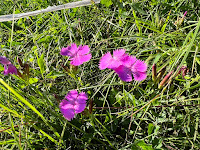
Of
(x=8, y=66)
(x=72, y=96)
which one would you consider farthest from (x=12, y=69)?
(x=72, y=96)

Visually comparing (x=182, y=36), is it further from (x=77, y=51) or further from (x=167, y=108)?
(x=77, y=51)

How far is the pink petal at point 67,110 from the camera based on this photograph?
0.91m

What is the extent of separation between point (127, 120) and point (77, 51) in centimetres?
38

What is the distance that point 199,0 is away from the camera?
1.29m

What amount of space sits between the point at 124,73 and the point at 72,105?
0.23 metres

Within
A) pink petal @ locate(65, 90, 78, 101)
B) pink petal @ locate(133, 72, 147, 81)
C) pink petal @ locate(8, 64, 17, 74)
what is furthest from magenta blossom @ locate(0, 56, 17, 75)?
pink petal @ locate(133, 72, 147, 81)

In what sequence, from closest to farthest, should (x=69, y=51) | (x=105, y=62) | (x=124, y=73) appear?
(x=124, y=73) < (x=105, y=62) < (x=69, y=51)

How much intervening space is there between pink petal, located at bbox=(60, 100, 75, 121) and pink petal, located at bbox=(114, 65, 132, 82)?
22 centimetres

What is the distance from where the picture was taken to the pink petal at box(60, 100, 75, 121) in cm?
91

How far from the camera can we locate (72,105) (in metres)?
0.91

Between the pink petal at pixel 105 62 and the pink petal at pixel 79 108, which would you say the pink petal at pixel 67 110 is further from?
the pink petal at pixel 105 62

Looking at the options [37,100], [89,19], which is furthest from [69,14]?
[37,100]

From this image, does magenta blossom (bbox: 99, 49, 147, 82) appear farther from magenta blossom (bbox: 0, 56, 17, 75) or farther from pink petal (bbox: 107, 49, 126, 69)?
magenta blossom (bbox: 0, 56, 17, 75)

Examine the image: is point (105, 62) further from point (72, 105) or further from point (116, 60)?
point (72, 105)
